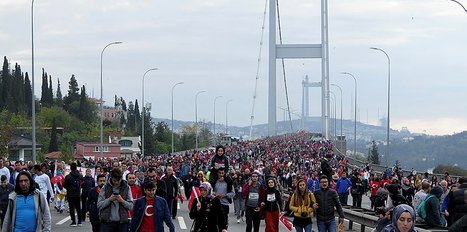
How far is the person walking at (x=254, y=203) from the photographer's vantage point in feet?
→ 56.1

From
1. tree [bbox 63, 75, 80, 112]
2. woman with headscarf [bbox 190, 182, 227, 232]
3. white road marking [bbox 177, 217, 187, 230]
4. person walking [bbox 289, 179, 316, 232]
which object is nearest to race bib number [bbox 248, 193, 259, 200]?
person walking [bbox 289, 179, 316, 232]

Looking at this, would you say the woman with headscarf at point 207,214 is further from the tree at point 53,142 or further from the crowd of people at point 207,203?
the tree at point 53,142

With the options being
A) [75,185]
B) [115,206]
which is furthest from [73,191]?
[115,206]

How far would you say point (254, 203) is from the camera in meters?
18.5

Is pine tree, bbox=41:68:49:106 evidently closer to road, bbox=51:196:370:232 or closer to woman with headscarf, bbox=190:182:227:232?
road, bbox=51:196:370:232

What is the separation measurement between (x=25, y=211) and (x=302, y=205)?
5385 mm

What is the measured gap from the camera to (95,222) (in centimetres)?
1698

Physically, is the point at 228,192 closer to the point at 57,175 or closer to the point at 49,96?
the point at 57,175

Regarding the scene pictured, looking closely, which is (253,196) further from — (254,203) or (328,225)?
(328,225)

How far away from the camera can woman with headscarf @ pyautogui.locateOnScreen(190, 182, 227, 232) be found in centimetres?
1330

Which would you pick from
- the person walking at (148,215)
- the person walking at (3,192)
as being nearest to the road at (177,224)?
the person walking at (3,192)

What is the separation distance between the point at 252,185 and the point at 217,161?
150 cm

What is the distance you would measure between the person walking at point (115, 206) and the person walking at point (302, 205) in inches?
142

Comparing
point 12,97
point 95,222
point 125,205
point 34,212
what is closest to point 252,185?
point 95,222
